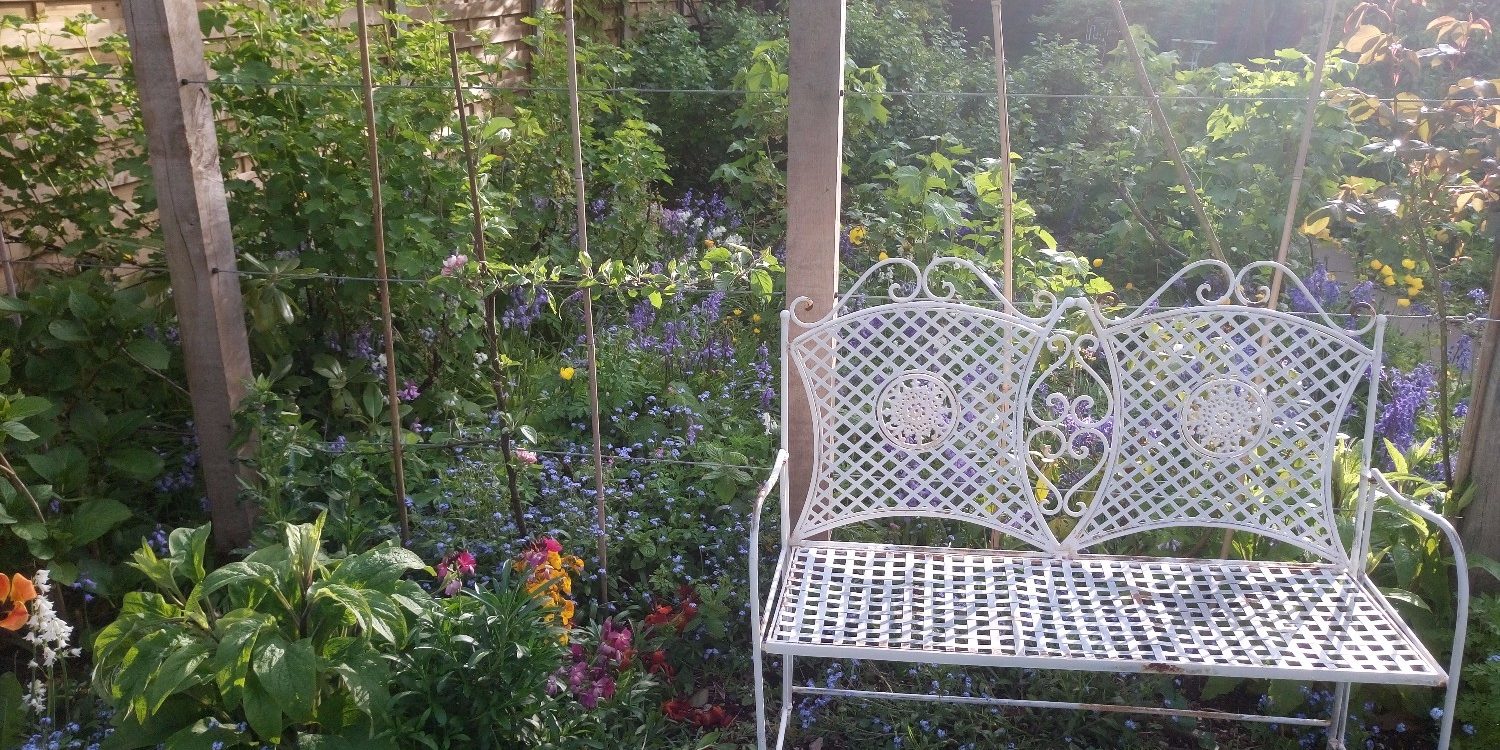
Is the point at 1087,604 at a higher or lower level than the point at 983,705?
higher

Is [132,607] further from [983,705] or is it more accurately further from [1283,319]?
[1283,319]

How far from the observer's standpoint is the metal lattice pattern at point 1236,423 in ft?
8.27

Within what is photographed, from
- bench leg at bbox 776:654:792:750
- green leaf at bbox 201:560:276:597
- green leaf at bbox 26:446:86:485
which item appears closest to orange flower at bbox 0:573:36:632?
green leaf at bbox 201:560:276:597

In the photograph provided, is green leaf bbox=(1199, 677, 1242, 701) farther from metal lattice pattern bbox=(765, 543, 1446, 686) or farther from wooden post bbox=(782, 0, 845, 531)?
wooden post bbox=(782, 0, 845, 531)

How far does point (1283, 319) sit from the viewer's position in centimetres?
251

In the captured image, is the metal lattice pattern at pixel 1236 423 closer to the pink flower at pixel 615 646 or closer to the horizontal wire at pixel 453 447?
the horizontal wire at pixel 453 447

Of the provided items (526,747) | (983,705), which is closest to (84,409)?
(526,747)

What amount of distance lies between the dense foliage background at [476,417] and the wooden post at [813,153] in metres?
0.19

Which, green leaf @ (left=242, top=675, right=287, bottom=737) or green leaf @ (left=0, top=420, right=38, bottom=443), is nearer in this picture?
green leaf @ (left=242, top=675, right=287, bottom=737)

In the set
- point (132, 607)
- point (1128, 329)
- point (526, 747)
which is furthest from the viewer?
point (1128, 329)

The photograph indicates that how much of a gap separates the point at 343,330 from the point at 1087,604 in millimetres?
2373

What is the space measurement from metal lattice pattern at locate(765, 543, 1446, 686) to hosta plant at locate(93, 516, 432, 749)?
2.54 feet

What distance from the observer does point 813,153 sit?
274 centimetres

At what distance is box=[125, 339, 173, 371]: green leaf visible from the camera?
3074mm
